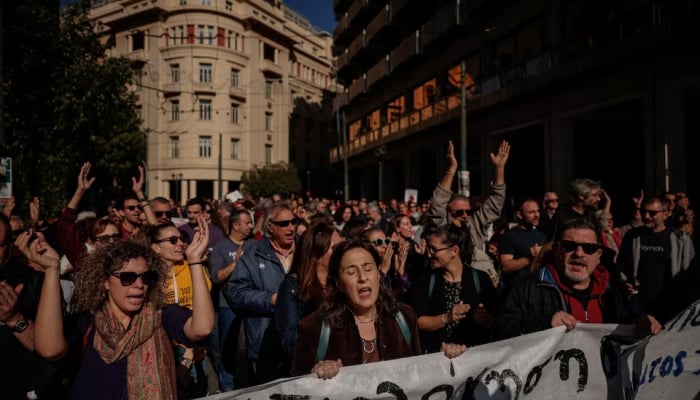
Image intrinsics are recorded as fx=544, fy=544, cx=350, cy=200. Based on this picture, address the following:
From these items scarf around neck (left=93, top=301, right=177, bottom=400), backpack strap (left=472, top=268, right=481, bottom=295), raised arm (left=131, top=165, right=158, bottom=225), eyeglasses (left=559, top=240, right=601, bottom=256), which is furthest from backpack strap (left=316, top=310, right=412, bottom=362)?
raised arm (left=131, top=165, right=158, bottom=225)

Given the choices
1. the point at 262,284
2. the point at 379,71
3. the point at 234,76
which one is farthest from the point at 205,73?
the point at 262,284

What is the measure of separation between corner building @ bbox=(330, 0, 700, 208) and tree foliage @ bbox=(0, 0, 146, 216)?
11.5m

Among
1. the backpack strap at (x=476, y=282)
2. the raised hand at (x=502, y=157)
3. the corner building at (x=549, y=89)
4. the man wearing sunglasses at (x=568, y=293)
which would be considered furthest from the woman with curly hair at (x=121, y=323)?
the corner building at (x=549, y=89)

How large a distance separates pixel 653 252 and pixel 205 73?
43950 millimetres

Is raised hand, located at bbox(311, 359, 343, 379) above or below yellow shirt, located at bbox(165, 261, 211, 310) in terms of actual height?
below

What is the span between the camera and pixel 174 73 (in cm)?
4438

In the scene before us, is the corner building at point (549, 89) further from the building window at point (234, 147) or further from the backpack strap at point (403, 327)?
the building window at point (234, 147)

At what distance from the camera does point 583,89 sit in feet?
51.2

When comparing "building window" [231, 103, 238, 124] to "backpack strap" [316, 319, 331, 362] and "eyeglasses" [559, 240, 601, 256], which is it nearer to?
"eyeglasses" [559, 240, 601, 256]

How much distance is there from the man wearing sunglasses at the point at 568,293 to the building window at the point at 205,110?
44739 mm

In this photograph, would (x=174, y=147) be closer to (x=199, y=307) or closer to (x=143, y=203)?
(x=143, y=203)

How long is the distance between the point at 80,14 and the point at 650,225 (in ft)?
53.5

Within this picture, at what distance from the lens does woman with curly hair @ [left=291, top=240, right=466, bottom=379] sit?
292 cm

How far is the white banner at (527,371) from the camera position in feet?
9.14
